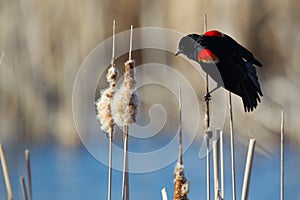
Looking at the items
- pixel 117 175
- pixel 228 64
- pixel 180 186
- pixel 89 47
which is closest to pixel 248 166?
pixel 180 186

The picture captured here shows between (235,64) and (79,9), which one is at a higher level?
(79,9)

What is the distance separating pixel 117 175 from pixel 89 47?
878 mm

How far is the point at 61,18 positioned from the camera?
11.2 feet

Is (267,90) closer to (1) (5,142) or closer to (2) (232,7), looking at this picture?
(2) (232,7)

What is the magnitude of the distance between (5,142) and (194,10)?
129 centimetres

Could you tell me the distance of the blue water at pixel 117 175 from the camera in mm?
3398

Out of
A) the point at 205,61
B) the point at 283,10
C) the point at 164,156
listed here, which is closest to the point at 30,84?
the point at 164,156

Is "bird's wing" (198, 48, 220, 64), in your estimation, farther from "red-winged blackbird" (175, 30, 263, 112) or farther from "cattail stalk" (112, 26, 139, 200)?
"cattail stalk" (112, 26, 139, 200)

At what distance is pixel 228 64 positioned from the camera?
124 centimetres

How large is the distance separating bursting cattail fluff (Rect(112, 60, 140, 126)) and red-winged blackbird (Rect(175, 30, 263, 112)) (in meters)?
0.15

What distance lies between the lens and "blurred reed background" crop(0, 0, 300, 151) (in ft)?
10.7

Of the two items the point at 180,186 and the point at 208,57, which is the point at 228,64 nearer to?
the point at 208,57

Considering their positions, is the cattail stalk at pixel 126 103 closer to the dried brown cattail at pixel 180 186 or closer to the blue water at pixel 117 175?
the dried brown cattail at pixel 180 186

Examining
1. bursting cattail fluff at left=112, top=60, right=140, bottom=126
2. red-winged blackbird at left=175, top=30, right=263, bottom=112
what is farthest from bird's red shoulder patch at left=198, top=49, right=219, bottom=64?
bursting cattail fluff at left=112, top=60, right=140, bottom=126
